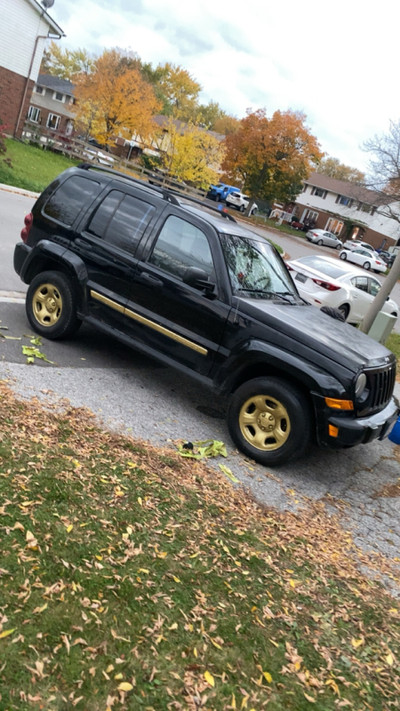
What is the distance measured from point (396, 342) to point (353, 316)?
1931 millimetres

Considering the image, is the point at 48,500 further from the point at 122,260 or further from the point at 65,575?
the point at 122,260

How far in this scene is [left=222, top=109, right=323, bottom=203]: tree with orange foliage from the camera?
141 feet

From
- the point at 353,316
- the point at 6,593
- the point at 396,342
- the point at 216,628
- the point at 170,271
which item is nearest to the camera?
the point at 6,593

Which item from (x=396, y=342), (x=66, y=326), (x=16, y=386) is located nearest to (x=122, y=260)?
(x=66, y=326)

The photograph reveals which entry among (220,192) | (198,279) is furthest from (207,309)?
(220,192)

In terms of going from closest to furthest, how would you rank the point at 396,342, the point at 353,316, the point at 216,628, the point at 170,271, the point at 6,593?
the point at 6,593 → the point at 216,628 → the point at 170,271 → the point at 353,316 → the point at 396,342

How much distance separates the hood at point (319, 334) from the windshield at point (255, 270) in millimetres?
209

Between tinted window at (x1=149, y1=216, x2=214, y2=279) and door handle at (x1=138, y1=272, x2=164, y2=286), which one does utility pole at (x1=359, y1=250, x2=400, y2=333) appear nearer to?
tinted window at (x1=149, y1=216, x2=214, y2=279)

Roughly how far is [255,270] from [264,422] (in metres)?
1.68

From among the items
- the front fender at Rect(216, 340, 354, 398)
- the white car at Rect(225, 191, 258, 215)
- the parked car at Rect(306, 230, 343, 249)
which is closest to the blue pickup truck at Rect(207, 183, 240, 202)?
the white car at Rect(225, 191, 258, 215)

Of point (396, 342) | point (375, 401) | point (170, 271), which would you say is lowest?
point (396, 342)

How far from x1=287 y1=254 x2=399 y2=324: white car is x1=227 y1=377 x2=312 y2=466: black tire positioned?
Result: 703 centimetres

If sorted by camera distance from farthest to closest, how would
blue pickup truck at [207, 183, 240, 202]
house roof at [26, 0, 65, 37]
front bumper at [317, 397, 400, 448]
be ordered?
blue pickup truck at [207, 183, 240, 202] < house roof at [26, 0, 65, 37] < front bumper at [317, 397, 400, 448]

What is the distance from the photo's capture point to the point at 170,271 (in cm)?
546
